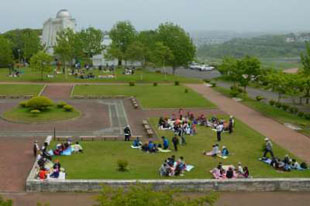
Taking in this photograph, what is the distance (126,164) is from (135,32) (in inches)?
2314

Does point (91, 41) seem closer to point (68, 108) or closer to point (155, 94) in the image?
point (155, 94)

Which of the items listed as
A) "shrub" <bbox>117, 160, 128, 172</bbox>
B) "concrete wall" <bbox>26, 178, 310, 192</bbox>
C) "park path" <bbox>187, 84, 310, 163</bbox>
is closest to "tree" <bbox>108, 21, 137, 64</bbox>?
"park path" <bbox>187, 84, 310, 163</bbox>

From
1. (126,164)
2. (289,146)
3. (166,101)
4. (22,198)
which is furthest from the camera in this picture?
(166,101)

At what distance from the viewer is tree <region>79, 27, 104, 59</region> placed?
69562 mm

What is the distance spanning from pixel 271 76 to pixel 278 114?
3606mm

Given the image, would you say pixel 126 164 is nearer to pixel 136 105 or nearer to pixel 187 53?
pixel 136 105

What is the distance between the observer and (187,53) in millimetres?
63656

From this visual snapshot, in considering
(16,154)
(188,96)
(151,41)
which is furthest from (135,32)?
(16,154)

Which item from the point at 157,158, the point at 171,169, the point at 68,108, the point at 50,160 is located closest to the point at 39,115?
the point at 68,108

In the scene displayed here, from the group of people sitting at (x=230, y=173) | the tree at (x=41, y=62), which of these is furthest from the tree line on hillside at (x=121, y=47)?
the group of people sitting at (x=230, y=173)

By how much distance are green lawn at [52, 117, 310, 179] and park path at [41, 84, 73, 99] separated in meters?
18.0

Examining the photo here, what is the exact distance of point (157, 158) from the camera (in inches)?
886

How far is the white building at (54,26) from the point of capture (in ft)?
268

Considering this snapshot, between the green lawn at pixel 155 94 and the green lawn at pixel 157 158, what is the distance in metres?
11.0
